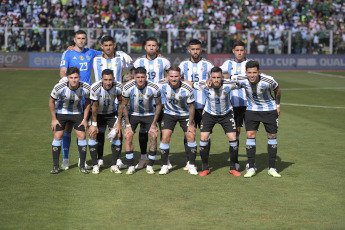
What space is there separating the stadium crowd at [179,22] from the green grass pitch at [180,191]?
21.9 meters

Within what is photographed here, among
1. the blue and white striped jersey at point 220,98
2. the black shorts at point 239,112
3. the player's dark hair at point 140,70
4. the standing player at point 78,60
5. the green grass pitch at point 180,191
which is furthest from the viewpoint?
the black shorts at point 239,112

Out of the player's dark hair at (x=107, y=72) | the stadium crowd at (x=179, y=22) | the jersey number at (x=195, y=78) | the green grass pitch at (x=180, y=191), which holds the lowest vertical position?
the green grass pitch at (x=180, y=191)

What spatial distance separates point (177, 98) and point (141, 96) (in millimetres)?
644

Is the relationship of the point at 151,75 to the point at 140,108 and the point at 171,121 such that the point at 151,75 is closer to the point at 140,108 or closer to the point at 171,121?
the point at 140,108

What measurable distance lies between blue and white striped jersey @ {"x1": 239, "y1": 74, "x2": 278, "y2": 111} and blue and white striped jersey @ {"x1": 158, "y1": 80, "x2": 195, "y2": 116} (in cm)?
98

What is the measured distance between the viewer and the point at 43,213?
24.9 feet

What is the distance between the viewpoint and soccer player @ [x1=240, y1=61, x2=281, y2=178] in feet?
32.1

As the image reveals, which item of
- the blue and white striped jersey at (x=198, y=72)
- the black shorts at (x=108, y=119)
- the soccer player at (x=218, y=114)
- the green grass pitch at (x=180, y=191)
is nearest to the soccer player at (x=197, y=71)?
the blue and white striped jersey at (x=198, y=72)

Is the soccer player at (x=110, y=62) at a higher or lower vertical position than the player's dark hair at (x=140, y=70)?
higher

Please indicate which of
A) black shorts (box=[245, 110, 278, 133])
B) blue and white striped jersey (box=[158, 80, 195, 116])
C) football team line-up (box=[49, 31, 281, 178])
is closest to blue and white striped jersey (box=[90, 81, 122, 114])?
football team line-up (box=[49, 31, 281, 178])

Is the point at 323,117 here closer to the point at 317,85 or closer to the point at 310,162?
the point at 310,162

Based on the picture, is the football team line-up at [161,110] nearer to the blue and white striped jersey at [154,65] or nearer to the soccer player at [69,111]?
the soccer player at [69,111]

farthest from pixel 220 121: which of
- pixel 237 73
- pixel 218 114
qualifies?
pixel 237 73

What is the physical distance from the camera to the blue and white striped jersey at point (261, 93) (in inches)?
385
